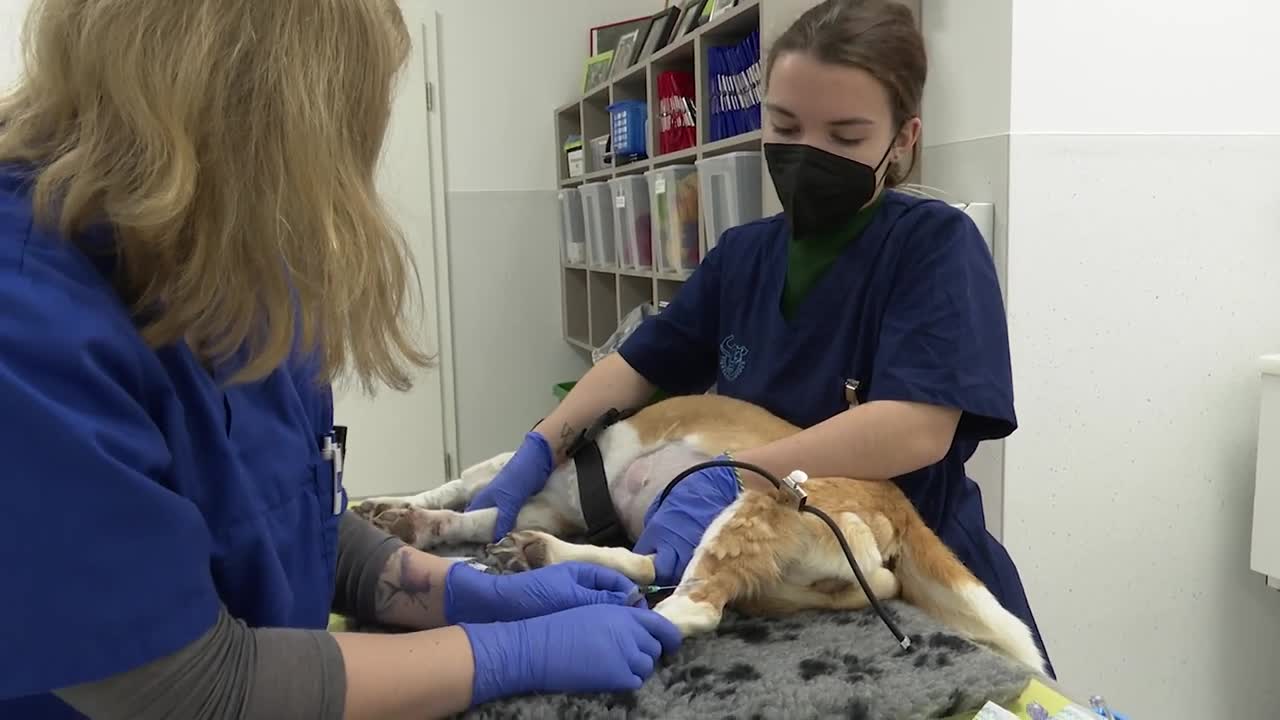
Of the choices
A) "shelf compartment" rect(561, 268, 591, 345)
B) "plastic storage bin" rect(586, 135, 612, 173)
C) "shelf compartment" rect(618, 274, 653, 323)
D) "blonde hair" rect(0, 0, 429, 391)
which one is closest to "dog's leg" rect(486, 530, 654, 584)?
"blonde hair" rect(0, 0, 429, 391)

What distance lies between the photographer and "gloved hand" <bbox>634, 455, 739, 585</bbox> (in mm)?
923

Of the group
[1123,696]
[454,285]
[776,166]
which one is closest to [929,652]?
[776,166]

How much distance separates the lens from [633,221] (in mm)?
2604

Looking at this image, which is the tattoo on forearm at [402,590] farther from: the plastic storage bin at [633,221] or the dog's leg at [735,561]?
the plastic storage bin at [633,221]

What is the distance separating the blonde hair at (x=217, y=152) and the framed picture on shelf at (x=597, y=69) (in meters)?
2.48

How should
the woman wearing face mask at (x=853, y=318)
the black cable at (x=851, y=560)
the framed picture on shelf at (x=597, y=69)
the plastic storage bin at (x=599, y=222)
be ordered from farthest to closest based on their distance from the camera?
the framed picture on shelf at (x=597, y=69), the plastic storage bin at (x=599, y=222), the woman wearing face mask at (x=853, y=318), the black cable at (x=851, y=560)

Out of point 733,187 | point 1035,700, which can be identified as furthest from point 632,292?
point 1035,700

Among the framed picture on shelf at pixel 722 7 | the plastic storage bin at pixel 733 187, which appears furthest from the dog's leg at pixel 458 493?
the framed picture on shelf at pixel 722 7

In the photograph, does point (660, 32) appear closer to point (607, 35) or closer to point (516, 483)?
point (607, 35)

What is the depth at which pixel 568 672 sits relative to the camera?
0.69 metres

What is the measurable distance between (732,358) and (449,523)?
0.46 metres

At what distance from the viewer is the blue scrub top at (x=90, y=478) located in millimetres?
492

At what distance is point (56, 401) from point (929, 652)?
0.65 metres

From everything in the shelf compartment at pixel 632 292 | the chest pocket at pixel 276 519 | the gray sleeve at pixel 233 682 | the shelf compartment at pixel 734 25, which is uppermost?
the shelf compartment at pixel 734 25
